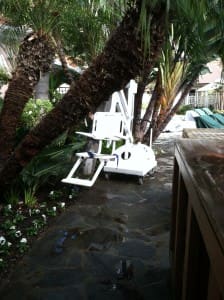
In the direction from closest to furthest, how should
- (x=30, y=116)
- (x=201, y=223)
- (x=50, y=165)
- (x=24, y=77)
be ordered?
(x=201, y=223) → (x=24, y=77) → (x=50, y=165) → (x=30, y=116)

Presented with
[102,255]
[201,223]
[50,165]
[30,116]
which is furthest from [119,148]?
[201,223]

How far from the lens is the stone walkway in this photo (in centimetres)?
285

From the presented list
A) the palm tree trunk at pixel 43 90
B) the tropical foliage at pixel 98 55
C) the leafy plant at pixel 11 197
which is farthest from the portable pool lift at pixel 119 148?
the palm tree trunk at pixel 43 90

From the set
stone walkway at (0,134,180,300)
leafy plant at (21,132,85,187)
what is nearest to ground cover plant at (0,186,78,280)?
stone walkway at (0,134,180,300)

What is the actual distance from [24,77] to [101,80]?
135 centimetres

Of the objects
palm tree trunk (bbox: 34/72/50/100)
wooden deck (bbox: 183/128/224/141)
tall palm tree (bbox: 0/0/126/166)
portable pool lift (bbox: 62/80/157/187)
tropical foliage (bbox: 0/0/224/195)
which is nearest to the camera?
tropical foliage (bbox: 0/0/224/195)

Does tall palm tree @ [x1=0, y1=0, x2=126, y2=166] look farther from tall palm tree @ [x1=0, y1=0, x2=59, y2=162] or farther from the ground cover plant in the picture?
the ground cover plant

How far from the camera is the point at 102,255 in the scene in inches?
137

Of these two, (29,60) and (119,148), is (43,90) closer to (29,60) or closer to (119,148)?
(119,148)

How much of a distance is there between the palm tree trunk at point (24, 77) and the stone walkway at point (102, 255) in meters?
1.53

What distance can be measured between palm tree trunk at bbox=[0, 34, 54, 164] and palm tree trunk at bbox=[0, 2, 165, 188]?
1.47ft

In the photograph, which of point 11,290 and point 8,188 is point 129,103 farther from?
point 11,290

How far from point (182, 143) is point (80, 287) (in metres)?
1.62

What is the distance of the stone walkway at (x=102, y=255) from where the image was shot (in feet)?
9.36
